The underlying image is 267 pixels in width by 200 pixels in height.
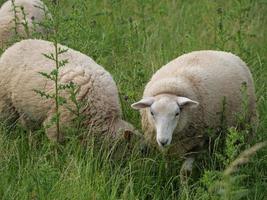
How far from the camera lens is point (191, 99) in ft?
17.2

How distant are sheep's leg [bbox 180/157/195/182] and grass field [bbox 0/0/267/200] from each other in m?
0.07

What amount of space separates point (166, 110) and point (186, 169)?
52cm

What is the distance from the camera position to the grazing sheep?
16.6 ft

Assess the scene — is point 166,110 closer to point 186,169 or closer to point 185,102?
point 185,102

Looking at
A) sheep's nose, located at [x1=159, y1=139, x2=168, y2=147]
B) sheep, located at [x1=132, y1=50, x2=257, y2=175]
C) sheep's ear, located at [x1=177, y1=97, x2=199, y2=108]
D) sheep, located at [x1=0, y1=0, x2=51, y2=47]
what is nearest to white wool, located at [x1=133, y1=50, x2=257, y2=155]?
sheep, located at [x1=132, y1=50, x2=257, y2=175]

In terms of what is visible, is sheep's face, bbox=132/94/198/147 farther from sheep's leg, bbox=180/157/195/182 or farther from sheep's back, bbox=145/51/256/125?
sheep's leg, bbox=180/157/195/182

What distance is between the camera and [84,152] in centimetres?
493

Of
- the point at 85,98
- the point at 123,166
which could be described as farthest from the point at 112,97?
the point at 123,166

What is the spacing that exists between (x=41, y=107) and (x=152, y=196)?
1.20 meters

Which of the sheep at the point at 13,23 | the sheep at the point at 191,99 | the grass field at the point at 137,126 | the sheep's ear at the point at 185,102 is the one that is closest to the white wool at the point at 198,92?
the sheep at the point at 191,99

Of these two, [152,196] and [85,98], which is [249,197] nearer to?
[152,196]

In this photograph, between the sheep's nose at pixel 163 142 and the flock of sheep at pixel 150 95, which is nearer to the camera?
the sheep's nose at pixel 163 142

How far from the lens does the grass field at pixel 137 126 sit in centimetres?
427

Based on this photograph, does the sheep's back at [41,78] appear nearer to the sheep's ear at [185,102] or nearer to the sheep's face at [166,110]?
the sheep's face at [166,110]
